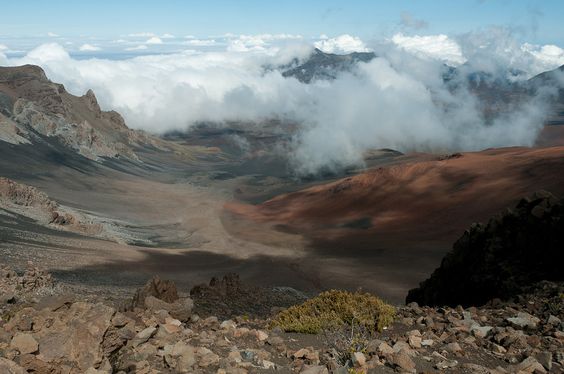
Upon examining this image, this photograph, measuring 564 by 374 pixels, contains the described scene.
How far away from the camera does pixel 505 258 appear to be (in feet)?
57.7

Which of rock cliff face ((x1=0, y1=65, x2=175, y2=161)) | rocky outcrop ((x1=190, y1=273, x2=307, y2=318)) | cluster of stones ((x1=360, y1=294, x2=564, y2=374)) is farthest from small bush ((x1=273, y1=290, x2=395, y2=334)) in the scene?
rock cliff face ((x1=0, y1=65, x2=175, y2=161))

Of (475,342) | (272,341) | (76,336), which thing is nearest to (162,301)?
(272,341)

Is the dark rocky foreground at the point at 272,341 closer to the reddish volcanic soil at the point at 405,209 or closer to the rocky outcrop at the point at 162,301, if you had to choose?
the rocky outcrop at the point at 162,301

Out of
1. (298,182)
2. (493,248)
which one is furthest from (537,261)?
(298,182)

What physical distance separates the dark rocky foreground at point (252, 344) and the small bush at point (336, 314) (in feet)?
0.91

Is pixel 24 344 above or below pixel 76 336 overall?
above

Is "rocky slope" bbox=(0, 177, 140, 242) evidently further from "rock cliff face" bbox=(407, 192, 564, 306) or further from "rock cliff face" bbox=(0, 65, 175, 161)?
"rock cliff face" bbox=(0, 65, 175, 161)

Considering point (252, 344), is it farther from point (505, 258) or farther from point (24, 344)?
point (505, 258)

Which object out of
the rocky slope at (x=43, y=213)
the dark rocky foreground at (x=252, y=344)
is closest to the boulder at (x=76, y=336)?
the dark rocky foreground at (x=252, y=344)

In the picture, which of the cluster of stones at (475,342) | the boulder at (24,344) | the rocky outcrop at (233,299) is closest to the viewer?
the boulder at (24,344)

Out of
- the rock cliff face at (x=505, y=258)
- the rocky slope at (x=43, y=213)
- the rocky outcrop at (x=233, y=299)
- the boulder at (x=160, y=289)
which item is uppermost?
the rock cliff face at (x=505, y=258)

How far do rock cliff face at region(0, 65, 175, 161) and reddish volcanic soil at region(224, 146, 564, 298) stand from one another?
2150 inches

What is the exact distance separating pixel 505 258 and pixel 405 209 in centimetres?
5348

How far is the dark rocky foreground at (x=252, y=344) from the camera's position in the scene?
6.88 m
